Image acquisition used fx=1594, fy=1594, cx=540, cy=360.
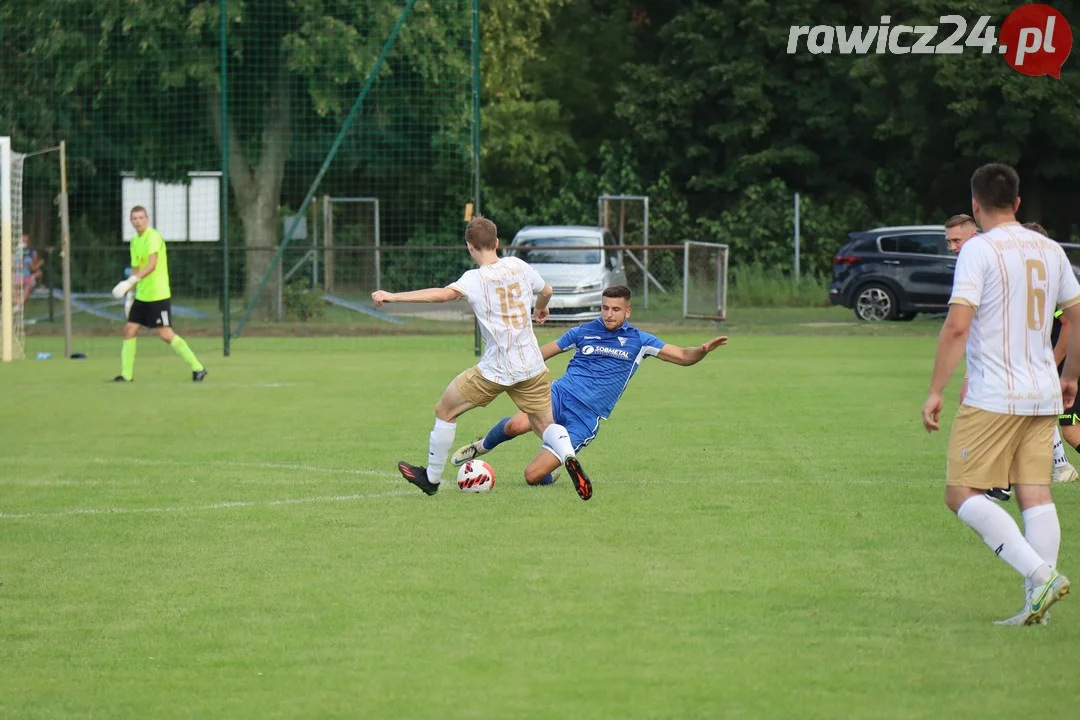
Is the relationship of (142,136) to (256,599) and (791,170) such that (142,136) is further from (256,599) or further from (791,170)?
(256,599)

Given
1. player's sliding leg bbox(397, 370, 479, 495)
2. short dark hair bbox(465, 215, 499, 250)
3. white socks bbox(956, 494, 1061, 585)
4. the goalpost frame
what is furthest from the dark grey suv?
white socks bbox(956, 494, 1061, 585)

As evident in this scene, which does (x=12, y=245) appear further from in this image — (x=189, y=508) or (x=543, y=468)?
(x=543, y=468)

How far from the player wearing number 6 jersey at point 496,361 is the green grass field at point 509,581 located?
36 centimetres

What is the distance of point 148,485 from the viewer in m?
10.7

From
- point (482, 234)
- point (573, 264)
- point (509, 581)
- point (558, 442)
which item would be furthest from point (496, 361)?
point (573, 264)

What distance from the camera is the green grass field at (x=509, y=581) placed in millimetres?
5496

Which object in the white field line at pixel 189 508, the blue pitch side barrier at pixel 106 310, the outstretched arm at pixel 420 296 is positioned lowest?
the blue pitch side barrier at pixel 106 310

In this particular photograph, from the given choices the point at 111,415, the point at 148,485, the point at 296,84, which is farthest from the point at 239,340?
the point at 148,485

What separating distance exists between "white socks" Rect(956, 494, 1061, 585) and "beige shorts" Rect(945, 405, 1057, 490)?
0.29 feet

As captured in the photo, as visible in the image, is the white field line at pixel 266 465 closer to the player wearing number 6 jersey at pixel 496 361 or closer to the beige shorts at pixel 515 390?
the player wearing number 6 jersey at pixel 496 361

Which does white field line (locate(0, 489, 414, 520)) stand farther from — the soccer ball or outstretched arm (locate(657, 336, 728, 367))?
outstretched arm (locate(657, 336, 728, 367))

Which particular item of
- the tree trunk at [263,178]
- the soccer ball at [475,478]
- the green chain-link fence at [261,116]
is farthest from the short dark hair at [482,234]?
the tree trunk at [263,178]

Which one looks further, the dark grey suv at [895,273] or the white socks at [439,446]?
the dark grey suv at [895,273]

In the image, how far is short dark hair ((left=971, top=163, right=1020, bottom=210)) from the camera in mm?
6410
